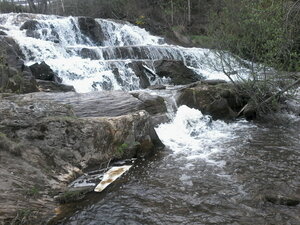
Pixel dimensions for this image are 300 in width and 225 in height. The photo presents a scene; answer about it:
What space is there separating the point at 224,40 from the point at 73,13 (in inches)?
976

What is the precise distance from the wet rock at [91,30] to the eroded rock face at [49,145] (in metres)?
14.2

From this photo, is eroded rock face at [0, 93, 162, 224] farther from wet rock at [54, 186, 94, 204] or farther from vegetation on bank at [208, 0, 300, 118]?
vegetation on bank at [208, 0, 300, 118]

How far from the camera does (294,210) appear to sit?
168 inches

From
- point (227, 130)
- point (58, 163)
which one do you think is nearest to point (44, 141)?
point (58, 163)

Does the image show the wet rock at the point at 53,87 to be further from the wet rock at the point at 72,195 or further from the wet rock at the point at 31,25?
the wet rock at the point at 31,25

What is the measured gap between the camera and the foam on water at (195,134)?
686 centimetres

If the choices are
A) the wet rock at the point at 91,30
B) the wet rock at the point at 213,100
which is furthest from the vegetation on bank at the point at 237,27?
the wet rock at the point at 91,30

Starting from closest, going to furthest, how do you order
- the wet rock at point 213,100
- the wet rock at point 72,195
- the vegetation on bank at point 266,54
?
the wet rock at point 72,195 → the vegetation on bank at point 266,54 → the wet rock at point 213,100

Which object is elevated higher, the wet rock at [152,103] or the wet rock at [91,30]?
the wet rock at [91,30]

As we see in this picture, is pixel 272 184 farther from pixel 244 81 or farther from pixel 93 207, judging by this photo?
pixel 244 81

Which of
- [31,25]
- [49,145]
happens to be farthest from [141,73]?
[49,145]

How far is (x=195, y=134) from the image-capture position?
8.14 metres

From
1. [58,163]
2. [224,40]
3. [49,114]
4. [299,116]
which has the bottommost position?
[299,116]

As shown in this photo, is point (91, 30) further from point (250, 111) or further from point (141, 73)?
point (250, 111)
